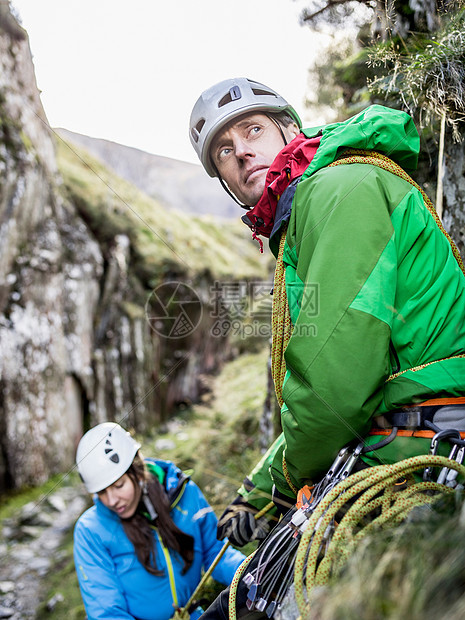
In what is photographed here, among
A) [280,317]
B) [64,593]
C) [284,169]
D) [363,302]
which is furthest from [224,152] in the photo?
[64,593]

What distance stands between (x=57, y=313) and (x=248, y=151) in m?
9.47

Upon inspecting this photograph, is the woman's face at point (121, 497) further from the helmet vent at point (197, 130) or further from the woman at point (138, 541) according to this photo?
the helmet vent at point (197, 130)

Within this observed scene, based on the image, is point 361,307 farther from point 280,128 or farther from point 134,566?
point 134,566

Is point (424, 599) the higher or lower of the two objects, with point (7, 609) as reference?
higher

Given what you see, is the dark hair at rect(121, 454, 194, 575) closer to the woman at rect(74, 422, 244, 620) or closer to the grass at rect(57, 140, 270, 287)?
the woman at rect(74, 422, 244, 620)

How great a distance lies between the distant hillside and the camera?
26.6 meters

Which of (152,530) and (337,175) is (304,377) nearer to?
(337,175)

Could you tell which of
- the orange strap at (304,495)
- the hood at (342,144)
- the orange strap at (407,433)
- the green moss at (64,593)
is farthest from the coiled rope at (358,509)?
the green moss at (64,593)

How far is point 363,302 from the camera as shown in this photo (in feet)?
5.32

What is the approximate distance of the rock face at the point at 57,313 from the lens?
33.2 ft

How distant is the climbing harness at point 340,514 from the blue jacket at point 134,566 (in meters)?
1.78

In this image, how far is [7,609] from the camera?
6.60 metres

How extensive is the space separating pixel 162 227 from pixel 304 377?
13964mm

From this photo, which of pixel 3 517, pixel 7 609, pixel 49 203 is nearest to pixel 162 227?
pixel 49 203
